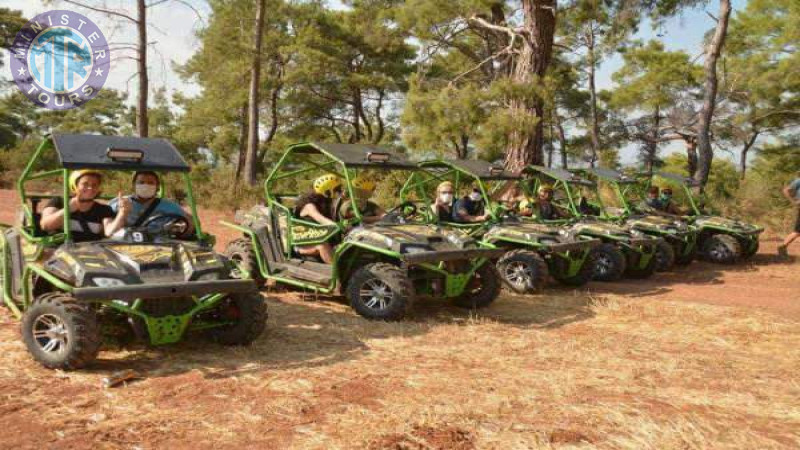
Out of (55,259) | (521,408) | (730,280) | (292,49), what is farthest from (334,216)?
(292,49)

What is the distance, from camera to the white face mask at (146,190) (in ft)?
18.9

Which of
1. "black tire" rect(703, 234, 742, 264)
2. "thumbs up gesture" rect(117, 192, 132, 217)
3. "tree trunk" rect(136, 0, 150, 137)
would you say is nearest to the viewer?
"thumbs up gesture" rect(117, 192, 132, 217)

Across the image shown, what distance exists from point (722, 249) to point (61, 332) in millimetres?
11224

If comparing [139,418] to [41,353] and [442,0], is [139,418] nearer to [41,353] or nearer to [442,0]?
[41,353]

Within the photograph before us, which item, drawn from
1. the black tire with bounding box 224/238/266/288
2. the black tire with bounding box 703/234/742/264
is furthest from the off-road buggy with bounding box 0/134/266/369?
the black tire with bounding box 703/234/742/264

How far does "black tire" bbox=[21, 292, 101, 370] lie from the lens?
4.42 m

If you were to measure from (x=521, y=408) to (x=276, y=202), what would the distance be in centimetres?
475

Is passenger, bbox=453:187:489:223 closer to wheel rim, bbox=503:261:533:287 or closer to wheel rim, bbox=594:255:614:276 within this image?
wheel rim, bbox=503:261:533:287

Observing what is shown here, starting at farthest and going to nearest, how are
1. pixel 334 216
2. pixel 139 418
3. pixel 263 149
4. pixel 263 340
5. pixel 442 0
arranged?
pixel 263 149 → pixel 442 0 → pixel 334 216 → pixel 263 340 → pixel 139 418

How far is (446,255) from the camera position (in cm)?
657

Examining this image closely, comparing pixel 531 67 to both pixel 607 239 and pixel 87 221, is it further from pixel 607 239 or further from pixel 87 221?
pixel 87 221

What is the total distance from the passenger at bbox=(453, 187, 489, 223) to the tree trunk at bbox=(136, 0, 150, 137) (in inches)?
293

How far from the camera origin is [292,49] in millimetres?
26953

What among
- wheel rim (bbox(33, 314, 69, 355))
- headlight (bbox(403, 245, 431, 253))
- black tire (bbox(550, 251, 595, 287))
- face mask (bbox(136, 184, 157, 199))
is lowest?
wheel rim (bbox(33, 314, 69, 355))
